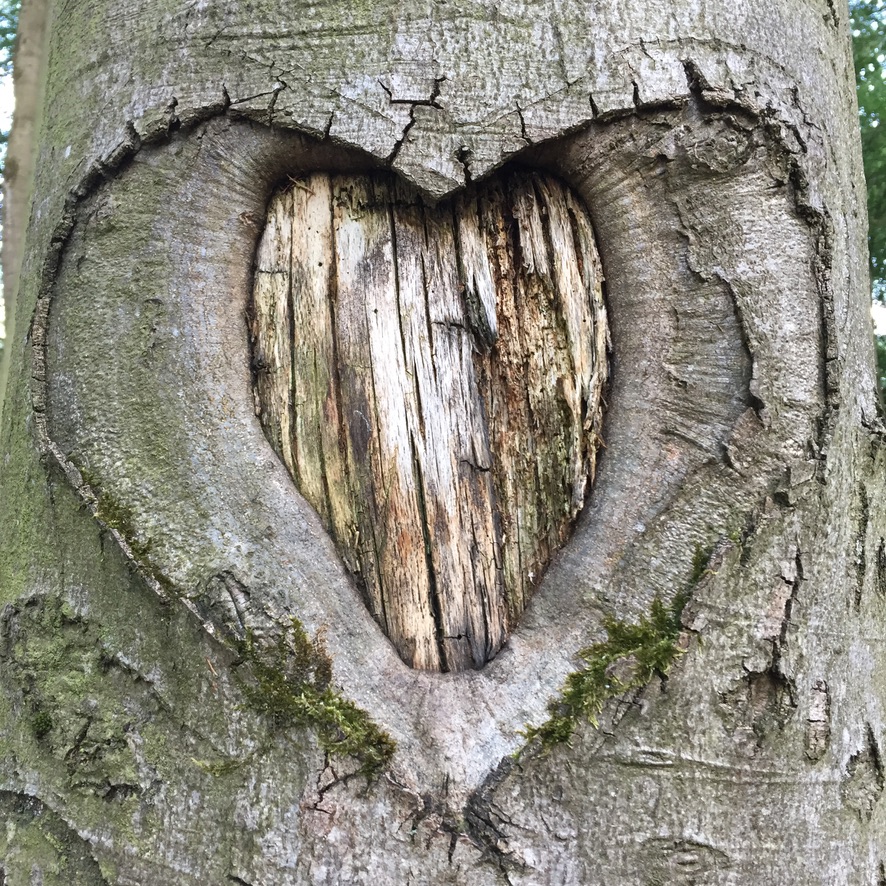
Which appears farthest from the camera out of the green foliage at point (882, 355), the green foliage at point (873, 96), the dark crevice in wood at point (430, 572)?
the green foliage at point (882, 355)

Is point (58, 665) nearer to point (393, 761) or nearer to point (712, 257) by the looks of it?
point (393, 761)

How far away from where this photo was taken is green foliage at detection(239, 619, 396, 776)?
110cm

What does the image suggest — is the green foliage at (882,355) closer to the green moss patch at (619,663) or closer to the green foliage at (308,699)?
the green moss patch at (619,663)

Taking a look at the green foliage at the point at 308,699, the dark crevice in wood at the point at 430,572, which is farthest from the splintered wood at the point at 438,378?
the green foliage at the point at 308,699

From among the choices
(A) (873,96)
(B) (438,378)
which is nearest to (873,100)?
(A) (873,96)

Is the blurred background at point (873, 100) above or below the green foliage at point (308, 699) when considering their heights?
above

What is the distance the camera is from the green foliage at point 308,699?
3.59 ft

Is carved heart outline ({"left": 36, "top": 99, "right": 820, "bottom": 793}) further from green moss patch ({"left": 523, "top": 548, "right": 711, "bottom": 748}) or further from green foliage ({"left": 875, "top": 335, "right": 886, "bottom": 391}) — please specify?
green foliage ({"left": 875, "top": 335, "right": 886, "bottom": 391})

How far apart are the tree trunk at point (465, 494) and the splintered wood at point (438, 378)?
11mm

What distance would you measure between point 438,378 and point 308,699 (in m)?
0.59

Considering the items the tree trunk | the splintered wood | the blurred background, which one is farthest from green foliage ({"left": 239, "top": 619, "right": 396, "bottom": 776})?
the blurred background

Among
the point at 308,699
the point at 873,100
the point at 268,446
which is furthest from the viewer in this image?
the point at 873,100

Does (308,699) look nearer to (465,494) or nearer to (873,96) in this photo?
(465,494)

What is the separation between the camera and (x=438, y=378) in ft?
4.46
